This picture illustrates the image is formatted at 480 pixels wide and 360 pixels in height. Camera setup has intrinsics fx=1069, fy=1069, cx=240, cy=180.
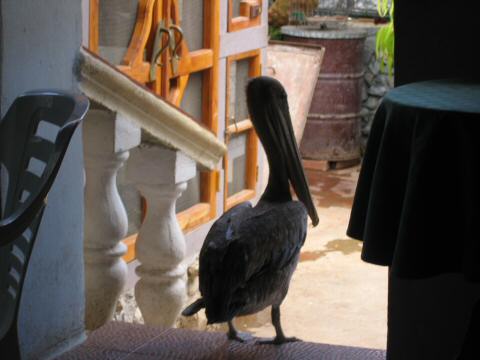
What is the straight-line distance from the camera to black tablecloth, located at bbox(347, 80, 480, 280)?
2.05 meters

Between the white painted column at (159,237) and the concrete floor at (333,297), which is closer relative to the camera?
the white painted column at (159,237)

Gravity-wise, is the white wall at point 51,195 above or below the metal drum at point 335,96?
above

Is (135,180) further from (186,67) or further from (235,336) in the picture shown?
(186,67)

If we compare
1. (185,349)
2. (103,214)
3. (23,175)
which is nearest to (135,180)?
(103,214)

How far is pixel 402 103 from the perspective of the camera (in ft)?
7.13

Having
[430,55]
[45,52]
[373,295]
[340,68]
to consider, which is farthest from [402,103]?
[340,68]

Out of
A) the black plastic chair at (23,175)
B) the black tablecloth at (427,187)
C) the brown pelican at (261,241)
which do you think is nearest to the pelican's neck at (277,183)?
A: the brown pelican at (261,241)

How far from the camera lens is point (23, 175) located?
83.7 inches

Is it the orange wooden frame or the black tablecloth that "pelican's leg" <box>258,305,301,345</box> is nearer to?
the black tablecloth

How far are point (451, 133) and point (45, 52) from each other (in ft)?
3.50

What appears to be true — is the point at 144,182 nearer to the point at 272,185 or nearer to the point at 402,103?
the point at 272,185

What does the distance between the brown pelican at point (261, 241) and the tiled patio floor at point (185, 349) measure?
57mm

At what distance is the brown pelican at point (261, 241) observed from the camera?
269 centimetres

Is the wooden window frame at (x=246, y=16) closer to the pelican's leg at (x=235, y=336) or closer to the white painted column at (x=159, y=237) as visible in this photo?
the white painted column at (x=159, y=237)
